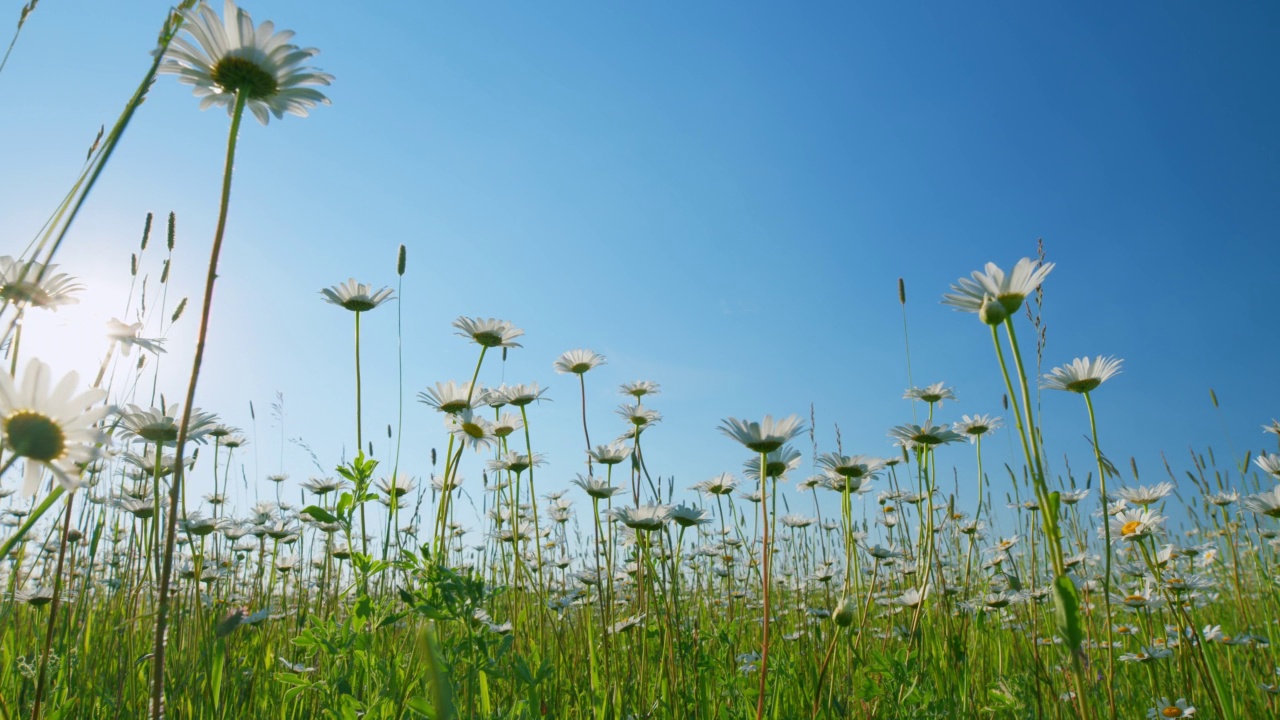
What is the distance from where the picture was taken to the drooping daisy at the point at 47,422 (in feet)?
3.31

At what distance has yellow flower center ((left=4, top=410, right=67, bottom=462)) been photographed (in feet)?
3.30

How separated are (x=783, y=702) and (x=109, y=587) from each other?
419cm

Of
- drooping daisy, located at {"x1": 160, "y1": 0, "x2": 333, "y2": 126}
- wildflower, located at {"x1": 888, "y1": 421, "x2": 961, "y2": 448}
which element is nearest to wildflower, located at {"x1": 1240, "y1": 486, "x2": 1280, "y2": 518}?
wildflower, located at {"x1": 888, "y1": 421, "x2": 961, "y2": 448}

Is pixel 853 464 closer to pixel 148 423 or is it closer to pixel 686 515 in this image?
pixel 686 515

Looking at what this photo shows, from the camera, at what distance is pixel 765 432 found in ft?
8.58

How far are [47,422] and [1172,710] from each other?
378 cm

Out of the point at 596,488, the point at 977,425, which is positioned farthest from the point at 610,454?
the point at 977,425

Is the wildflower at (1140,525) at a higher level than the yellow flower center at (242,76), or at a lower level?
lower

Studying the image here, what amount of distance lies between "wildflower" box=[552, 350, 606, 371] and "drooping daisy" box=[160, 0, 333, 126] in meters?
2.75

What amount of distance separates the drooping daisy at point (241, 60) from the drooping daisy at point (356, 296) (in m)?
1.71

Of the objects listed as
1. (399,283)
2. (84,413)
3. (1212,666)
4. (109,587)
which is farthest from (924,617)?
(109,587)

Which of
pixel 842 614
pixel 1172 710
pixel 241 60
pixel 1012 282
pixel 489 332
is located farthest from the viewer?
pixel 489 332

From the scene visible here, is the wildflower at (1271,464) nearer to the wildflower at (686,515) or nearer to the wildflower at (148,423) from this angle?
the wildflower at (686,515)

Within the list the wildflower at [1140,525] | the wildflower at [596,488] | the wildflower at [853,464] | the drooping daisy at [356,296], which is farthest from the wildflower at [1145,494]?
the drooping daisy at [356,296]
